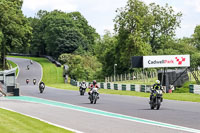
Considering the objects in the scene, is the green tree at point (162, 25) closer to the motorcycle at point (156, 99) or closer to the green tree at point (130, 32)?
the green tree at point (130, 32)

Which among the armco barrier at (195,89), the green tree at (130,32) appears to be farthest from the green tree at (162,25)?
the armco barrier at (195,89)

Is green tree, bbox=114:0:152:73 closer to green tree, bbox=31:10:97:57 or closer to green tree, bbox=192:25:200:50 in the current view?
green tree, bbox=31:10:97:57

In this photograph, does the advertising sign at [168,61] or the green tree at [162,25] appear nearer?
the advertising sign at [168,61]

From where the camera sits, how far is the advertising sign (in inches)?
1905

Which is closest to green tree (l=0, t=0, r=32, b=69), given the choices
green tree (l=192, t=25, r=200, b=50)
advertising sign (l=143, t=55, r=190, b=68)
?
advertising sign (l=143, t=55, r=190, b=68)

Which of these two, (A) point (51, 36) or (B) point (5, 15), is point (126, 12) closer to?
(B) point (5, 15)

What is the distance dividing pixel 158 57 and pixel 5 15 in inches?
1577

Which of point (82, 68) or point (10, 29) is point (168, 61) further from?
point (10, 29)

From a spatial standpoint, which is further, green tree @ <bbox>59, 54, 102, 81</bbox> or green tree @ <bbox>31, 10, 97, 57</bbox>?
green tree @ <bbox>31, 10, 97, 57</bbox>

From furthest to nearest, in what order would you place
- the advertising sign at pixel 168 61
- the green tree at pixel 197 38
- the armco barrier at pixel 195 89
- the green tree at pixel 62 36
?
the green tree at pixel 197 38, the green tree at pixel 62 36, the advertising sign at pixel 168 61, the armco barrier at pixel 195 89

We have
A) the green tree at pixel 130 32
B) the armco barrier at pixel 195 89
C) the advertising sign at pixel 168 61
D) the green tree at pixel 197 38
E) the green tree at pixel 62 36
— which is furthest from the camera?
the green tree at pixel 197 38

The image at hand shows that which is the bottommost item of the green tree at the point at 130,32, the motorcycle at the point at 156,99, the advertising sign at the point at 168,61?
the motorcycle at the point at 156,99

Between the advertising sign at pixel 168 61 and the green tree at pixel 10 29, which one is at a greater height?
the green tree at pixel 10 29

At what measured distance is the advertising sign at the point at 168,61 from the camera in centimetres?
4838
